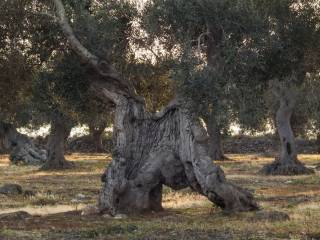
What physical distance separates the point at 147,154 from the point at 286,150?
26411 millimetres

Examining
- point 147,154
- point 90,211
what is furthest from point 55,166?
point 90,211

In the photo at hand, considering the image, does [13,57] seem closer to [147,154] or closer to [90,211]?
[147,154]

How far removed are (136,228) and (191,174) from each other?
3.95 m

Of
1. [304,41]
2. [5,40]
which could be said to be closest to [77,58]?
[5,40]

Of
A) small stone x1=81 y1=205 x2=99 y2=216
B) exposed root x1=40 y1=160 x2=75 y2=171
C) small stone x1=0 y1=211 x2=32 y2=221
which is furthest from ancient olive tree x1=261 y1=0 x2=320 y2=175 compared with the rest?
exposed root x1=40 y1=160 x2=75 y2=171

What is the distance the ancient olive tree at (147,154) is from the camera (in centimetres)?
2305

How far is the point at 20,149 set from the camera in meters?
67.8

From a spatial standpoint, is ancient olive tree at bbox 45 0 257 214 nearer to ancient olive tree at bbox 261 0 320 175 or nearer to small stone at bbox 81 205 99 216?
small stone at bbox 81 205 99 216

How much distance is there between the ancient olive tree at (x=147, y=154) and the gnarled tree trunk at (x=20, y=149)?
4325cm

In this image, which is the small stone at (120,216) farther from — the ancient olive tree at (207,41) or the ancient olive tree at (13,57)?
the ancient olive tree at (13,57)

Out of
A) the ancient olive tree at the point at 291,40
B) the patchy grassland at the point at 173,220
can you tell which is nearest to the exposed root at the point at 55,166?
the patchy grassland at the point at 173,220

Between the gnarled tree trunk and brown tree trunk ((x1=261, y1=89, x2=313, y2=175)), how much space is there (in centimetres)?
2820

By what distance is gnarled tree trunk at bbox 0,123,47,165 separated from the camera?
6669 centimetres

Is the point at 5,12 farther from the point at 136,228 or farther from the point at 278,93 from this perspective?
the point at 278,93
